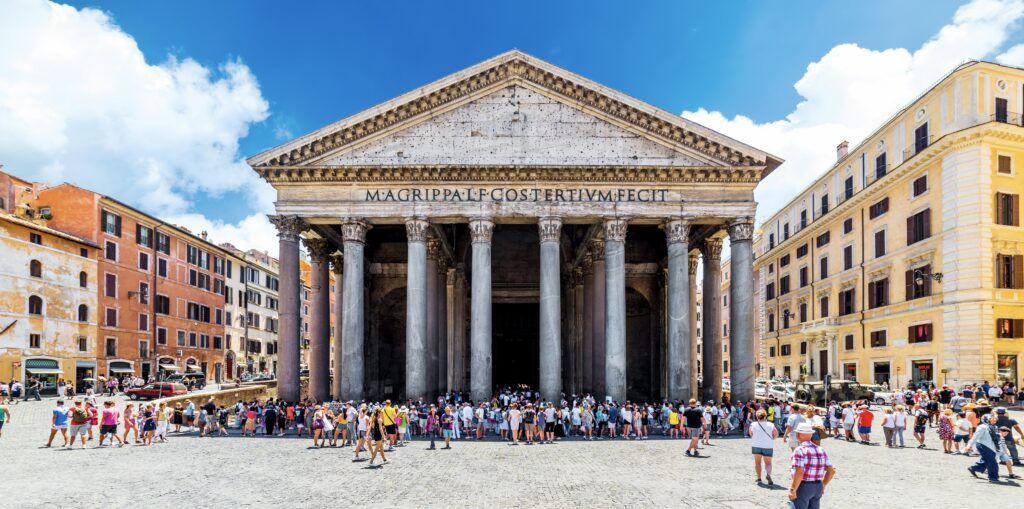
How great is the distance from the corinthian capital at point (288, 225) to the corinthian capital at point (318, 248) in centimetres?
485

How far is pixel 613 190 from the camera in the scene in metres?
26.4

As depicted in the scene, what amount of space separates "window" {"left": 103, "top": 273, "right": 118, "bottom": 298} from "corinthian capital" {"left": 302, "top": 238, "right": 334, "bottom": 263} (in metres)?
21.0

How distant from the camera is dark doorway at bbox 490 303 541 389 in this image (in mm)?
40156

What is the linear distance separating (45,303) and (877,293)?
155 feet

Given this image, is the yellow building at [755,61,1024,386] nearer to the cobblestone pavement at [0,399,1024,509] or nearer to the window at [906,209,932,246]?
the window at [906,209,932,246]

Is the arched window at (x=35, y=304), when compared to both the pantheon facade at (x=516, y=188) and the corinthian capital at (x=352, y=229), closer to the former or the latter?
the pantheon facade at (x=516, y=188)

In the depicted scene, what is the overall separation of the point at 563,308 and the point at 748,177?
15082 mm

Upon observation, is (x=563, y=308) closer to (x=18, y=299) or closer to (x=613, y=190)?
(x=613, y=190)

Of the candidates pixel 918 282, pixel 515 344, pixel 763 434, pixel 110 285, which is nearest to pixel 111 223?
pixel 110 285

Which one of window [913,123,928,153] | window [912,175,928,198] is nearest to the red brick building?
window [912,175,928,198]

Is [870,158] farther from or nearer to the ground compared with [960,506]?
farther from the ground

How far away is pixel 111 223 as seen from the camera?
149 feet

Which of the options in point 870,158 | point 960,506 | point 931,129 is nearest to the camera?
point 960,506

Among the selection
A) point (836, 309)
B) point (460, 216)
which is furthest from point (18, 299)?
point (836, 309)
